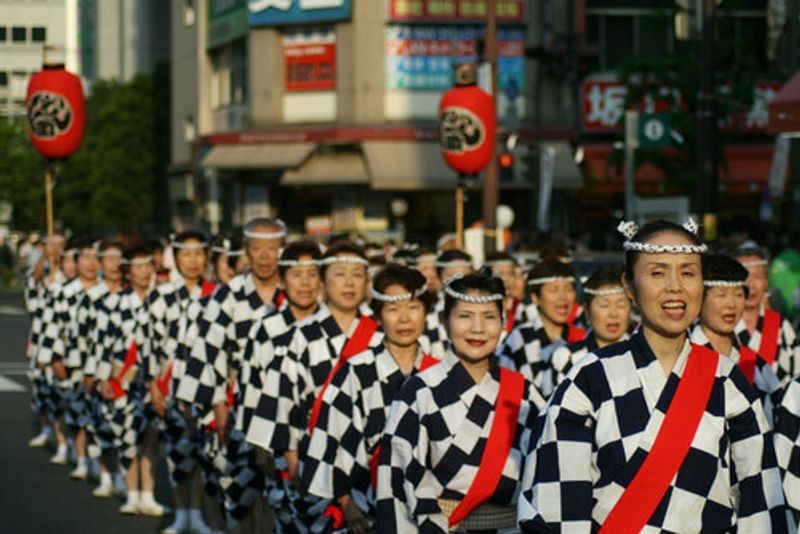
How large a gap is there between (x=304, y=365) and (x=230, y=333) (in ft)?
6.37

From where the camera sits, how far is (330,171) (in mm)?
34438

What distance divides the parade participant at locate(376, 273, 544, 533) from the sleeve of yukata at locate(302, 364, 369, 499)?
73 cm

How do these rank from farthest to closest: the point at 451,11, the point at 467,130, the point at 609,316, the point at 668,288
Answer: the point at 451,11, the point at 467,130, the point at 609,316, the point at 668,288

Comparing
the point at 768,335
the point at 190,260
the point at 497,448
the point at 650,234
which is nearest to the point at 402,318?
the point at 497,448

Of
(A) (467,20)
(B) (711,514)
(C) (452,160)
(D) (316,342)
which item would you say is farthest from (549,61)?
(B) (711,514)

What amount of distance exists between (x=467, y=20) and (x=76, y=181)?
751 inches

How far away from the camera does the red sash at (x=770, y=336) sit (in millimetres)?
8195

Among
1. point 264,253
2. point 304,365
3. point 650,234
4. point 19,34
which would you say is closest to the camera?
point 650,234

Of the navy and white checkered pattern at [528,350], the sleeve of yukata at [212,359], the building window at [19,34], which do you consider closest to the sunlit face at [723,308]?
the navy and white checkered pattern at [528,350]

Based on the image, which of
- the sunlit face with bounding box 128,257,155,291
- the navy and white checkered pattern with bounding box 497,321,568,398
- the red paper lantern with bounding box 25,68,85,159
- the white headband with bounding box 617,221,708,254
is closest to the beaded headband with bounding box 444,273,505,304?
the white headband with bounding box 617,221,708,254

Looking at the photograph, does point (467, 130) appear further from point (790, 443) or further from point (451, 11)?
point (451, 11)

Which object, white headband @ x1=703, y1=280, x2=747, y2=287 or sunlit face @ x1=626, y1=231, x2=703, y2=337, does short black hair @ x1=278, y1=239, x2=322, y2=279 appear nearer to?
white headband @ x1=703, y1=280, x2=747, y2=287

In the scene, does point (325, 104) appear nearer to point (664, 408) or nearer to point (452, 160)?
point (452, 160)

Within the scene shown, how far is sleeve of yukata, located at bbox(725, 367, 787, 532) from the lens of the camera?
14.7 feet
